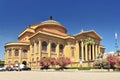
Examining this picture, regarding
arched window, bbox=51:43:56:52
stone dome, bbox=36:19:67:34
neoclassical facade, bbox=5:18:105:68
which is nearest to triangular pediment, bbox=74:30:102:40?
neoclassical facade, bbox=5:18:105:68

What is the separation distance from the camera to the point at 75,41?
99250 mm

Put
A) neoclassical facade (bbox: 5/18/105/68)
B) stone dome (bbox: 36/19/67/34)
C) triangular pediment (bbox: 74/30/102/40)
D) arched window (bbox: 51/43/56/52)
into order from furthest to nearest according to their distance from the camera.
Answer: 1. stone dome (bbox: 36/19/67/34)
2. triangular pediment (bbox: 74/30/102/40)
3. arched window (bbox: 51/43/56/52)
4. neoclassical facade (bbox: 5/18/105/68)

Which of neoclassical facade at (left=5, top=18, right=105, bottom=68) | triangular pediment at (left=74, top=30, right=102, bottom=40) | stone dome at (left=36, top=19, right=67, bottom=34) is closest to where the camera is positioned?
neoclassical facade at (left=5, top=18, right=105, bottom=68)

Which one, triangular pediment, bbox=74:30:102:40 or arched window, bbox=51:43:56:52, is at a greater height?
triangular pediment, bbox=74:30:102:40

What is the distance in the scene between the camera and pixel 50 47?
93.4 meters

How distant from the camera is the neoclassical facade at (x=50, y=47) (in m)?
92.9

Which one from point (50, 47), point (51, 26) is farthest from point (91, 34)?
point (50, 47)

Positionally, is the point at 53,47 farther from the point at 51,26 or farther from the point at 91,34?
the point at 91,34

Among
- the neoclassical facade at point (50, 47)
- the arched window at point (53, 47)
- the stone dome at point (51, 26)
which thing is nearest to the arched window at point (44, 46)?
the neoclassical facade at point (50, 47)

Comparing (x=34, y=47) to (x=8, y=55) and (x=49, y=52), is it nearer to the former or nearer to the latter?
(x=49, y=52)

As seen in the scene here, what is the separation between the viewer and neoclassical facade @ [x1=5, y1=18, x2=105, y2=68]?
92.9 m

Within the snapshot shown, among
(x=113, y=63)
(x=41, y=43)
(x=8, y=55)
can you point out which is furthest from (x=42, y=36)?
(x=113, y=63)

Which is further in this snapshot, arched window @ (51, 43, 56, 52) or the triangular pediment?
the triangular pediment

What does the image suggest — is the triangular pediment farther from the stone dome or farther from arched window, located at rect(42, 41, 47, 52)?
arched window, located at rect(42, 41, 47, 52)
